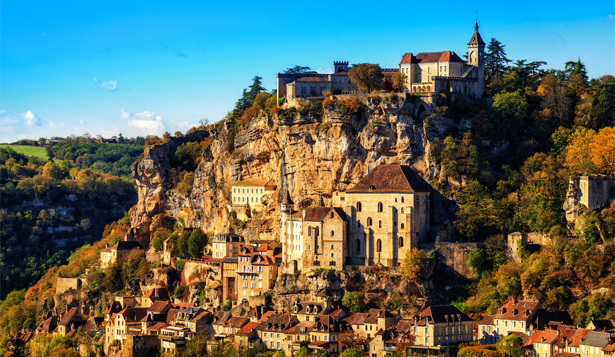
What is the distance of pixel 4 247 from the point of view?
140 meters

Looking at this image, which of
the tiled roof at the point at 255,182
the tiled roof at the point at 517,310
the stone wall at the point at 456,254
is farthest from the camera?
the tiled roof at the point at 255,182

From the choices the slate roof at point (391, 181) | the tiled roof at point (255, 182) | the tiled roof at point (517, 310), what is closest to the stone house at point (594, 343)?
the tiled roof at point (517, 310)

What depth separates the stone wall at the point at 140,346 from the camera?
275ft

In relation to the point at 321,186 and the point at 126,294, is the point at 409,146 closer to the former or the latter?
the point at 321,186

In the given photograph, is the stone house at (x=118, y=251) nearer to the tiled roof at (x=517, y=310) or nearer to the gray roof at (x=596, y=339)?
the tiled roof at (x=517, y=310)

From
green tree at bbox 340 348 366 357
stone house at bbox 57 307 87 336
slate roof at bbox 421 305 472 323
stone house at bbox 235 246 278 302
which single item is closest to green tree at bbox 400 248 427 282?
slate roof at bbox 421 305 472 323

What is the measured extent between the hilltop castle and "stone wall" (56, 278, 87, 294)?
35884 millimetres

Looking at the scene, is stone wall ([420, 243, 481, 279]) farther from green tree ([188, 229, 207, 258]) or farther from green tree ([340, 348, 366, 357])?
green tree ([188, 229, 207, 258])

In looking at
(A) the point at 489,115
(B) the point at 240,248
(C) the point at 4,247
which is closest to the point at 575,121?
(A) the point at 489,115

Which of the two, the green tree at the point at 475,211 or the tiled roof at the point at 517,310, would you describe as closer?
the tiled roof at the point at 517,310

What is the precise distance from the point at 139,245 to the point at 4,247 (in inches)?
1452

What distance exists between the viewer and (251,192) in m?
98.9

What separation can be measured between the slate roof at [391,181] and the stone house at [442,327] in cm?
1307

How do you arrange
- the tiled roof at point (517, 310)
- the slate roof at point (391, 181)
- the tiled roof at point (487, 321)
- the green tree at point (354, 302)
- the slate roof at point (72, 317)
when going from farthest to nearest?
the slate roof at point (72, 317) → the slate roof at point (391, 181) → the green tree at point (354, 302) → the tiled roof at point (487, 321) → the tiled roof at point (517, 310)
